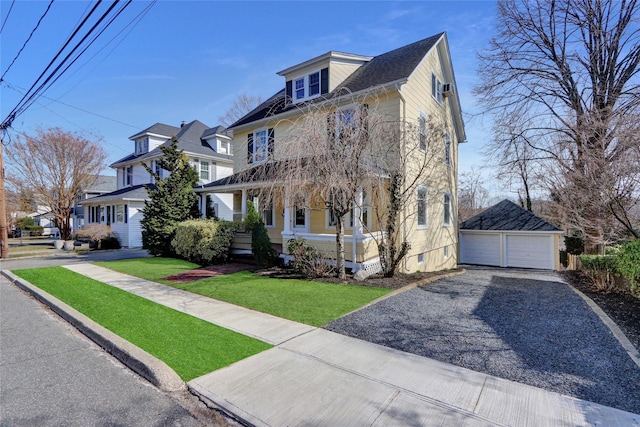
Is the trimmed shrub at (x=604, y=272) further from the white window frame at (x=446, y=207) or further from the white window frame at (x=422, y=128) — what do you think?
the white window frame at (x=446, y=207)

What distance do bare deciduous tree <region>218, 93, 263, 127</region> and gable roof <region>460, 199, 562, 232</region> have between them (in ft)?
76.4

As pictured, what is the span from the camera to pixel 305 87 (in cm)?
1478

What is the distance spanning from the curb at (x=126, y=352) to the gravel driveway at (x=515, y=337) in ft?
8.82

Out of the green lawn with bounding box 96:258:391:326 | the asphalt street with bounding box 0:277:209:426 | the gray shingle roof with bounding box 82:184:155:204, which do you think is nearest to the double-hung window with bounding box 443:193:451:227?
the green lawn with bounding box 96:258:391:326

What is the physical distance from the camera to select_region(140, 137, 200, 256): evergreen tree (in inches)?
599

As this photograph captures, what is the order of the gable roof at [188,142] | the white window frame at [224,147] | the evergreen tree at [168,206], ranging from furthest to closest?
1. the white window frame at [224,147]
2. the gable roof at [188,142]
3. the evergreen tree at [168,206]

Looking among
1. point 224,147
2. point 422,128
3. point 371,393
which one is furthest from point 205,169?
point 371,393

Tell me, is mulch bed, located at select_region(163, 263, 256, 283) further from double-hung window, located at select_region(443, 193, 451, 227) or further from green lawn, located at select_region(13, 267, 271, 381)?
double-hung window, located at select_region(443, 193, 451, 227)

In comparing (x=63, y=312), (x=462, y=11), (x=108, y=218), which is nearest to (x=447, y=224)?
(x=462, y=11)

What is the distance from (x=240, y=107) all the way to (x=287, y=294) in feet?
98.2

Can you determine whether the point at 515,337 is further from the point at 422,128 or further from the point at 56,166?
the point at 56,166

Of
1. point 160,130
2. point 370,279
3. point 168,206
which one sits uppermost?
point 160,130

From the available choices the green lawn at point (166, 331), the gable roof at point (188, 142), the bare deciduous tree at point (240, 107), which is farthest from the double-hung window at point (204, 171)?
the green lawn at point (166, 331)

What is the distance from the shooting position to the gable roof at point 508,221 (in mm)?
19125
